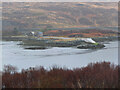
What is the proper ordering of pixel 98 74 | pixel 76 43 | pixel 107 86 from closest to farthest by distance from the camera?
pixel 107 86 → pixel 98 74 → pixel 76 43

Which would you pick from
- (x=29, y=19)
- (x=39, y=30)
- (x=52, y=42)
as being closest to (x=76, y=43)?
(x=52, y=42)

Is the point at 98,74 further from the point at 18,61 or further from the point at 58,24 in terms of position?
the point at 58,24

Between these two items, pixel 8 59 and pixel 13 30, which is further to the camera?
pixel 13 30

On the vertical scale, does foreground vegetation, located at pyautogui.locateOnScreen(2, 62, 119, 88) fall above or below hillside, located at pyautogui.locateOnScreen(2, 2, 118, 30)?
below

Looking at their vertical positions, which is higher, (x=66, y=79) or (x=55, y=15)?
(x=55, y=15)

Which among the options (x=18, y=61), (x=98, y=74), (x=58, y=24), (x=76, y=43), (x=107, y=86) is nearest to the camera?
(x=107, y=86)

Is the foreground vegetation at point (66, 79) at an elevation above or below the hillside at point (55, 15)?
below

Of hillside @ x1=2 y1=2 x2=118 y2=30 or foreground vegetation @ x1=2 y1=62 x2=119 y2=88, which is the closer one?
foreground vegetation @ x1=2 y1=62 x2=119 y2=88

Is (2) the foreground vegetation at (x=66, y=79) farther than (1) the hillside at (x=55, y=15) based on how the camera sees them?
No
